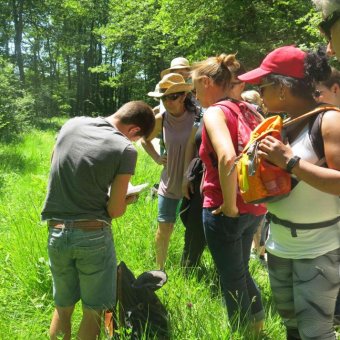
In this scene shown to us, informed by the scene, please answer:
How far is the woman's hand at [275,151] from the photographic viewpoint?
172 centimetres

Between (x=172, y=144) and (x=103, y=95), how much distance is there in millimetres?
34775

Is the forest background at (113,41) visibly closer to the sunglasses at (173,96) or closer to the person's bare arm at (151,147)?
the person's bare arm at (151,147)

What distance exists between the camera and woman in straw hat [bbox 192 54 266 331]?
218 centimetres

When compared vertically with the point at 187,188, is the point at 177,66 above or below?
above

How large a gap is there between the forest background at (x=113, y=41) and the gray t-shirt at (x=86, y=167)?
394 centimetres

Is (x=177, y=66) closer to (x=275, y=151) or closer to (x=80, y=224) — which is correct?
(x=80, y=224)

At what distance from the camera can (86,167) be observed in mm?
2127

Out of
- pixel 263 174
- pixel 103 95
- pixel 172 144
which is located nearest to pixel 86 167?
pixel 263 174

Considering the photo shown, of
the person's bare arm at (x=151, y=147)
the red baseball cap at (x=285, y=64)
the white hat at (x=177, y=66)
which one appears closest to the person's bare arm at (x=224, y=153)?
the red baseball cap at (x=285, y=64)

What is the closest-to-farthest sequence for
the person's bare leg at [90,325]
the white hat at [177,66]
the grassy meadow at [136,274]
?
the person's bare leg at [90,325], the grassy meadow at [136,274], the white hat at [177,66]

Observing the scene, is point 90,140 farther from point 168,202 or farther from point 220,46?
point 220,46

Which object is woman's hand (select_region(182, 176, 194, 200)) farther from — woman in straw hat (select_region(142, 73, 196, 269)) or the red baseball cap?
the red baseball cap

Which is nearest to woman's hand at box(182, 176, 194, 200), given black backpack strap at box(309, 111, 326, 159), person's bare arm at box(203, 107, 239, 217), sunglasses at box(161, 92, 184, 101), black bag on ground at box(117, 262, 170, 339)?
sunglasses at box(161, 92, 184, 101)

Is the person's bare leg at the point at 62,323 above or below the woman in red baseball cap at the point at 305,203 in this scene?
below
